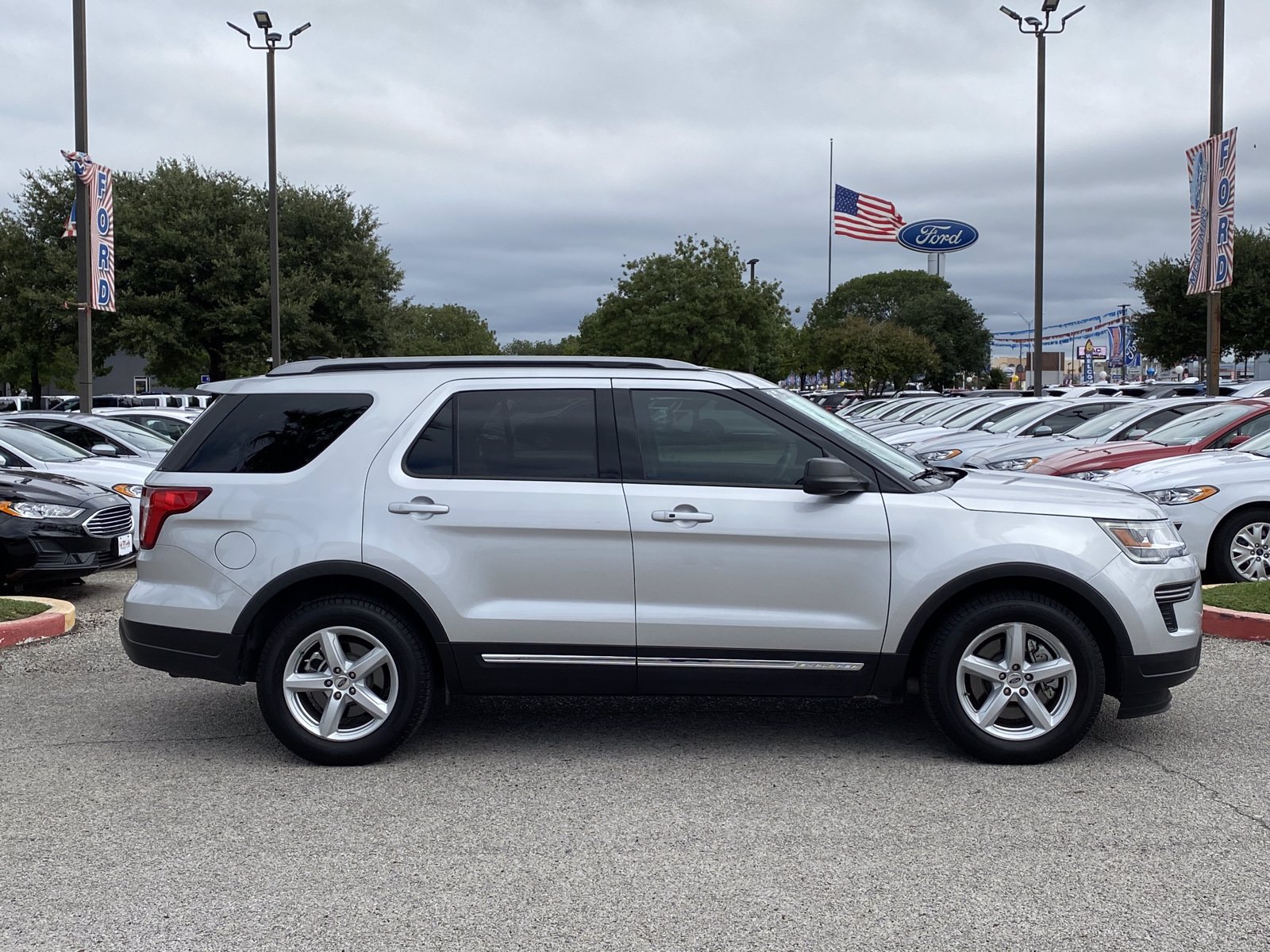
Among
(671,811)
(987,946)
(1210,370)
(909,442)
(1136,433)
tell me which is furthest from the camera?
(1210,370)

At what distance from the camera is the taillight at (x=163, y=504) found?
5.50 meters

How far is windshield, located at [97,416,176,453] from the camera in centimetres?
1527

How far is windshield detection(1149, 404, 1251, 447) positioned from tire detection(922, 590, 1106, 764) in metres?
7.65

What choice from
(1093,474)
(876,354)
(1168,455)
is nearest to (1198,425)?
(1168,455)

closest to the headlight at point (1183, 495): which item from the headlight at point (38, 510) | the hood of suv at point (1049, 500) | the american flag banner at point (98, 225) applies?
the hood of suv at point (1049, 500)

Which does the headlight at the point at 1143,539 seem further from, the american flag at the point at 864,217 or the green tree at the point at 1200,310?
the american flag at the point at 864,217

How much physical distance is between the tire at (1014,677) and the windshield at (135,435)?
12.1m

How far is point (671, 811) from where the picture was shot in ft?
15.8

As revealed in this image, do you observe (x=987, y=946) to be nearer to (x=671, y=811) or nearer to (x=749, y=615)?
(x=671, y=811)

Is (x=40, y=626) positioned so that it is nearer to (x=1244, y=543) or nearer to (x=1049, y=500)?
(x=1049, y=500)

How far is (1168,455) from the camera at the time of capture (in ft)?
38.2

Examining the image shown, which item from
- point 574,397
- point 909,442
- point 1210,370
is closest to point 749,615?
point 574,397

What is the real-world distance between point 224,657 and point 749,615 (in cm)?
233

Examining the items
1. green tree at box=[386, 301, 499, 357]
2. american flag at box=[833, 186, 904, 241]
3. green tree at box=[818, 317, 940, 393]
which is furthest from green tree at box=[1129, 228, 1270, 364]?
green tree at box=[386, 301, 499, 357]
